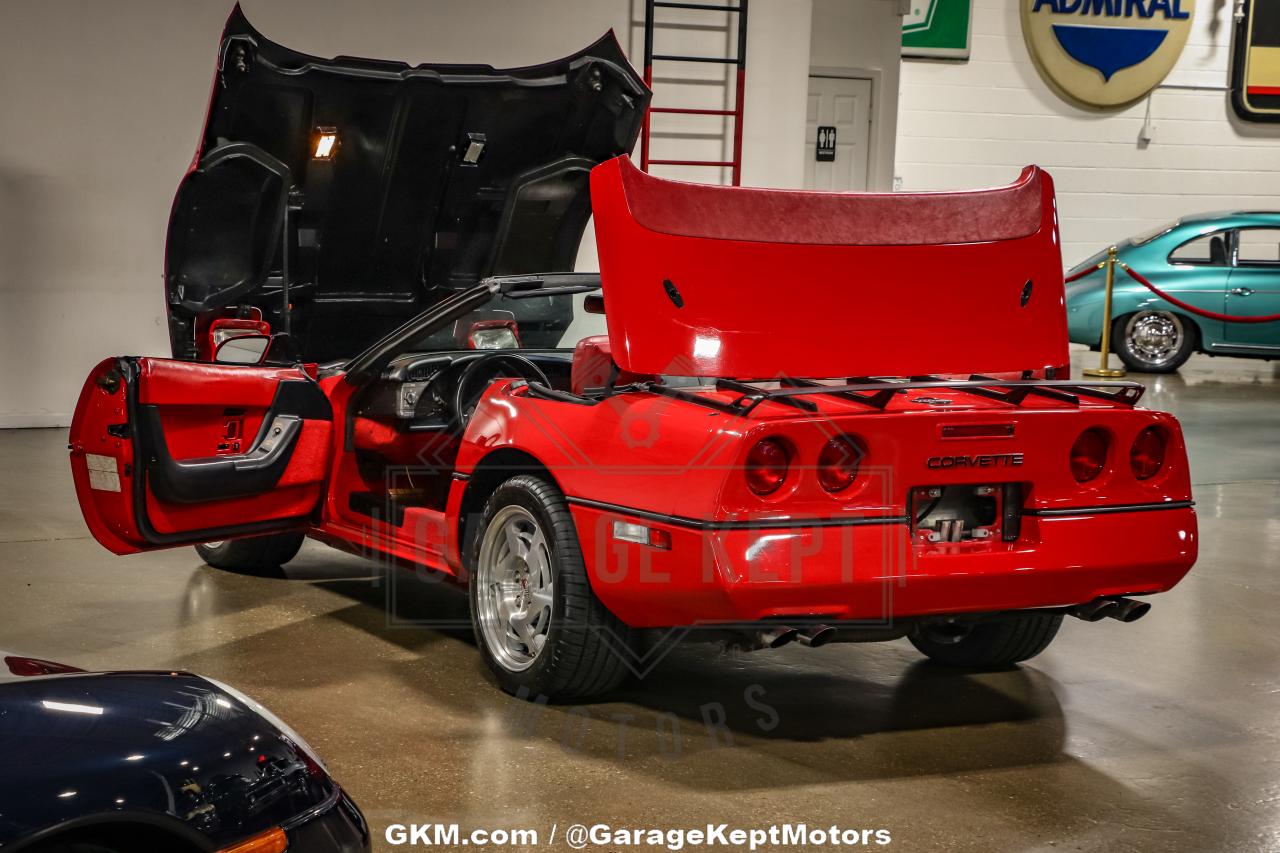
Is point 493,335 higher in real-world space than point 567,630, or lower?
higher

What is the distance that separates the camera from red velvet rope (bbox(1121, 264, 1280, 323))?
43.4 ft

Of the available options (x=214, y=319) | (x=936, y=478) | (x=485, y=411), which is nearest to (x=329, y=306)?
(x=214, y=319)

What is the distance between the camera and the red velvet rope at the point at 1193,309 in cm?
1324

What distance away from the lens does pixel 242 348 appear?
5719 millimetres

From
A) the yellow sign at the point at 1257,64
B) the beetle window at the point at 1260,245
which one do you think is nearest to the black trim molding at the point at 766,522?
the beetle window at the point at 1260,245

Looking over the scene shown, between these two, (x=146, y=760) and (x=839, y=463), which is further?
(x=839, y=463)

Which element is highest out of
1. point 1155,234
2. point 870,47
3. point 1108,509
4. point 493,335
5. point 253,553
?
point 870,47

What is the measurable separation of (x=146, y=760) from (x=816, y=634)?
75.5 inches

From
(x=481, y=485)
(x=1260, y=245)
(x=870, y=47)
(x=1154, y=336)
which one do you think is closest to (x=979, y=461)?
(x=481, y=485)

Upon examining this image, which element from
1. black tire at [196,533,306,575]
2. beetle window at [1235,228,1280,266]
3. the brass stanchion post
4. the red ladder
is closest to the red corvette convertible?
black tire at [196,533,306,575]

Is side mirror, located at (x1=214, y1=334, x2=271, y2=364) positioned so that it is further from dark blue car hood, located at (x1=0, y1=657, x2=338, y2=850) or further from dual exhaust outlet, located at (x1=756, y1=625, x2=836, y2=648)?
dark blue car hood, located at (x1=0, y1=657, x2=338, y2=850)

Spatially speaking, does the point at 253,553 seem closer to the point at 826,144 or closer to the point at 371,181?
the point at 371,181

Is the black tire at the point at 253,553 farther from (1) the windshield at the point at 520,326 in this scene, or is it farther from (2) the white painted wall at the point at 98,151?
(2) the white painted wall at the point at 98,151

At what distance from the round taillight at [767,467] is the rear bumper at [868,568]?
0.13 metres
